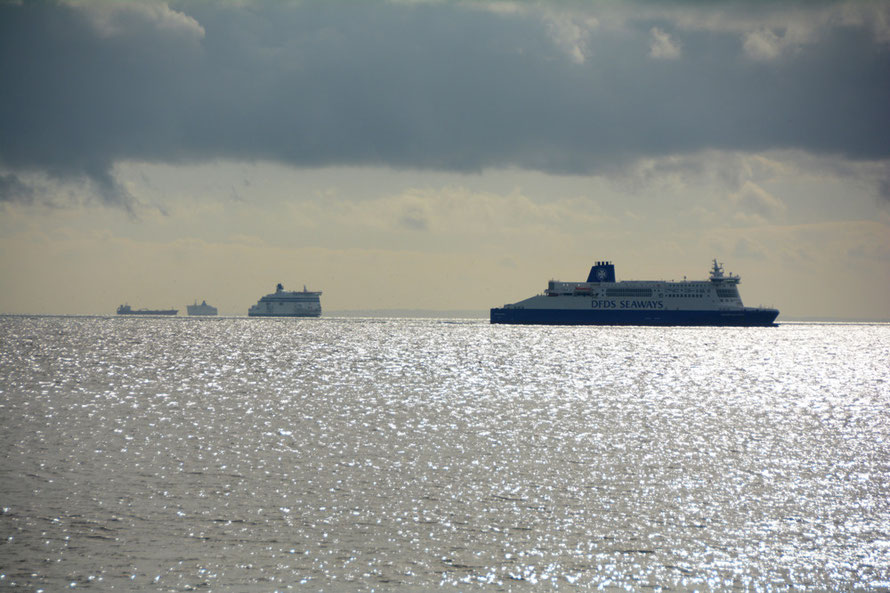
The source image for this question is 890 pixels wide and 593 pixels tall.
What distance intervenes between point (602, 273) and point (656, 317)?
44.9 feet

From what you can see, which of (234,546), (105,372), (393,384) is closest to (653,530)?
(234,546)

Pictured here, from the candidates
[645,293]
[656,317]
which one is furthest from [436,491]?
[656,317]

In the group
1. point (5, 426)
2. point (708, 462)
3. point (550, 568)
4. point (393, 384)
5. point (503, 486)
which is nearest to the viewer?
point (550, 568)

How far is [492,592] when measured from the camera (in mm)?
13555

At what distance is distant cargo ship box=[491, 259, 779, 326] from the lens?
154 meters

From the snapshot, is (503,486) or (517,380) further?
(517,380)

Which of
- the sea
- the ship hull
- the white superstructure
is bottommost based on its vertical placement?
the sea

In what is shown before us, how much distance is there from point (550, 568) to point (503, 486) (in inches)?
286

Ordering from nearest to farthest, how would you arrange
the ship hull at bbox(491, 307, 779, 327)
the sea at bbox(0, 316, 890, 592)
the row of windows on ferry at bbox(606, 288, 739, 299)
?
1. the sea at bbox(0, 316, 890, 592)
2. the ship hull at bbox(491, 307, 779, 327)
3. the row of windows on ferry at bbox(606, 288, 739, 299)

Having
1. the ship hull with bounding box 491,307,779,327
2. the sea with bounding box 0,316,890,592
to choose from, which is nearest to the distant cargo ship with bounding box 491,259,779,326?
the ship hull with bounding box 491,307,779,327

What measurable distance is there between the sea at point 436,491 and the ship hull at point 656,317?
4091 inches

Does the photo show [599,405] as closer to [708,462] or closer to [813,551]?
[708,462]

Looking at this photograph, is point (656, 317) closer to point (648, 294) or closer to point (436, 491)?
point (648, 294)

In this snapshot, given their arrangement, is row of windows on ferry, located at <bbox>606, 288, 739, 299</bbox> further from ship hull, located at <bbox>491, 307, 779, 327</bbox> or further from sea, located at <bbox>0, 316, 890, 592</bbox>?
sea, located at <bbox>0, 316, 890, 592</bbox>
